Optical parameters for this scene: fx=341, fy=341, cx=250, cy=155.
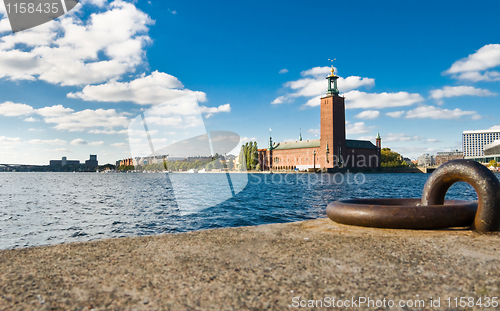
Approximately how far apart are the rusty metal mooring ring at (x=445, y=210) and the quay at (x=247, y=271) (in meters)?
0.24

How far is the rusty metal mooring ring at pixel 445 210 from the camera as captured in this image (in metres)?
5.06

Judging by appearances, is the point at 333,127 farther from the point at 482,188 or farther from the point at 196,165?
the point at 482,188

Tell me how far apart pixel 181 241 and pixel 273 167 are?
5115 inches

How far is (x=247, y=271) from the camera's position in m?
3.43

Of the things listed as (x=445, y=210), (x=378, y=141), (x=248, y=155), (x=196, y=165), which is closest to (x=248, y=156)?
(x=248, y=155)

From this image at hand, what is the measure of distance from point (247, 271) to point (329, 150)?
107984mm

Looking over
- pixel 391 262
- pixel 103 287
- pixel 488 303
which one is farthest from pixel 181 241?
pixel 488 303

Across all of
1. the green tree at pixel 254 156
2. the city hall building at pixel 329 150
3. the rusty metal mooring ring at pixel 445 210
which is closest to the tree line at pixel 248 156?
the green tree at pixel 254 156

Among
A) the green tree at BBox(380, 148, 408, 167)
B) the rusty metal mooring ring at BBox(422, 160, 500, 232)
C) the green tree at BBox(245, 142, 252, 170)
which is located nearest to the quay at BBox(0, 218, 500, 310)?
the rusty metal mooring ring at BBox(422, 160, 500, 232)

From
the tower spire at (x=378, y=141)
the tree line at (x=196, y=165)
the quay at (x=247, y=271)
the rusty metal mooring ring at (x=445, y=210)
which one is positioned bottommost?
the quay at (x=247, y=271)

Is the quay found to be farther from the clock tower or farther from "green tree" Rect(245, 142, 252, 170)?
"green tree" Rect(245, 142, 252, 170)

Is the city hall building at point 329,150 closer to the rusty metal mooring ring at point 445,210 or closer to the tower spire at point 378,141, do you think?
the tower spire at point 378,141

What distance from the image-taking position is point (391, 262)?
12.2 ft

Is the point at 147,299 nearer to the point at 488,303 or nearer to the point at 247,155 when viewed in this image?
the point at 488,303
